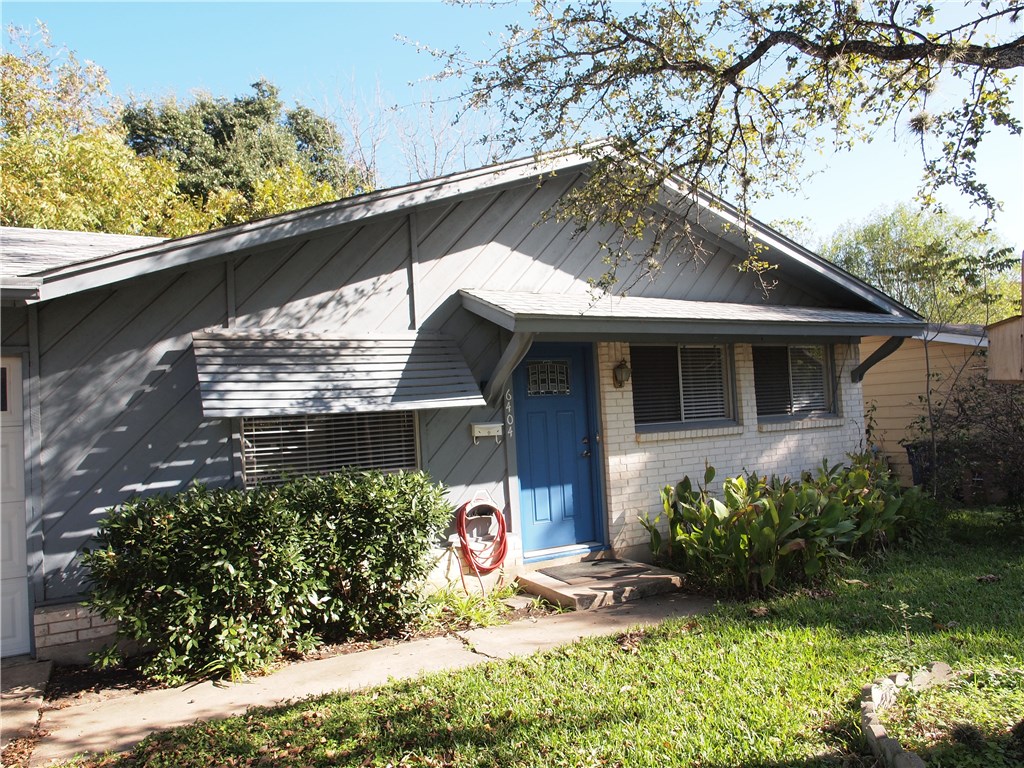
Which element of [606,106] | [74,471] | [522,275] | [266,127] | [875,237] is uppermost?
[266,127]

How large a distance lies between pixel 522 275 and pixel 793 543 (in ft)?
12.8

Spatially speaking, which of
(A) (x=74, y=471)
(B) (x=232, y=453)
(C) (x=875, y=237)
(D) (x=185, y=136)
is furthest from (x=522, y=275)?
(C) (x=875, y=237)

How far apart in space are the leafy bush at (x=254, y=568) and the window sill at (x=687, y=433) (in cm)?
327

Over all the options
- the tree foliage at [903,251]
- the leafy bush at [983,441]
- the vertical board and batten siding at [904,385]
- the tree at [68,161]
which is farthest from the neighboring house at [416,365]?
the tree foliage at [903,251]

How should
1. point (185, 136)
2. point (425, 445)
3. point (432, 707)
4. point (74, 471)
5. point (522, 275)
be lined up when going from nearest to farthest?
1. point (432, 707)
2. point (74, 471)
3. point (425, 445)
4. point (522, 275)
5. point (185, 136)

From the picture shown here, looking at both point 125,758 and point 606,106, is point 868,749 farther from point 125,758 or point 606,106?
point 606,106

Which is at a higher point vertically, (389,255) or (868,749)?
(389,255)

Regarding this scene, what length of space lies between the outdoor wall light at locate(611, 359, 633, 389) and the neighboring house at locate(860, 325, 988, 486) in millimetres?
6127

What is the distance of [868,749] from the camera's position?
3.65 m

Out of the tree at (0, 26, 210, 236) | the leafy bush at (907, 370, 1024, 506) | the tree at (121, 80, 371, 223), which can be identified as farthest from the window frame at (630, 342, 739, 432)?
the tree at (121, 80, 371, 223)

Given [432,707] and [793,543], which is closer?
[432,707]

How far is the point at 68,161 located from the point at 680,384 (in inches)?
575

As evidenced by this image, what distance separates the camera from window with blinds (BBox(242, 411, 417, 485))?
6.51 m

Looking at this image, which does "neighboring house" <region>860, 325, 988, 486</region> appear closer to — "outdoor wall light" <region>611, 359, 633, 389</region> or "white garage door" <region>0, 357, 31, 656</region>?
"outdoor wall light" <region>611, 359, 633, 389</region>
